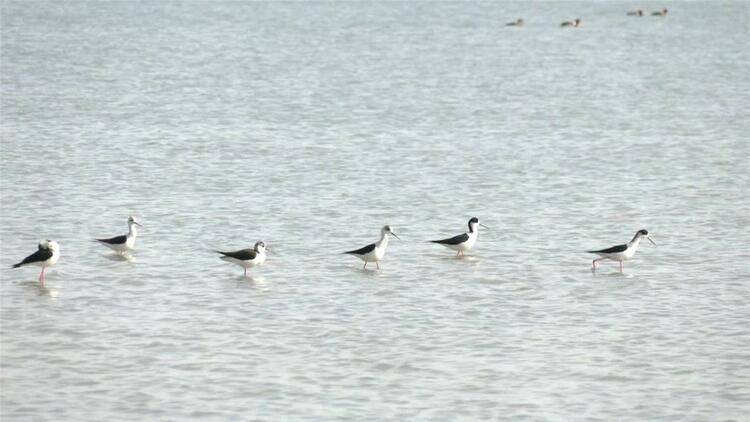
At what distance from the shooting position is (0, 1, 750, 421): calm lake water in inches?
719

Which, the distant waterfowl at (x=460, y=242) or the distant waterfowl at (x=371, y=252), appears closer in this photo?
the distant waterfowl at (x=371, y=252)

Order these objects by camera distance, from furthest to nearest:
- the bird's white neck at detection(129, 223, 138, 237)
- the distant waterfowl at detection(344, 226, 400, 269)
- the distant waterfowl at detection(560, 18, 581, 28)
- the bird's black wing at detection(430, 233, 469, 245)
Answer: the distant waterfowl at detection(560, 18, 581, 28) → the bird's black wing at detection(430, 233, 469, 245) → the bird's white neck at detection(129, 223, 138, 237) → the distant waterfowl at detection(344, 226, 400, 269)

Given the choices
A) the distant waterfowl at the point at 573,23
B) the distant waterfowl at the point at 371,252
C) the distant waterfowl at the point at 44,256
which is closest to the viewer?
the distant waterfowl at the point at 44,256

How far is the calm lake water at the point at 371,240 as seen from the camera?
719 inches

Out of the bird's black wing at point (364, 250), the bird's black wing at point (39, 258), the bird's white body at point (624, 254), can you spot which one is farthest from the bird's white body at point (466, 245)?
the bird's black wing at point (39, 258)

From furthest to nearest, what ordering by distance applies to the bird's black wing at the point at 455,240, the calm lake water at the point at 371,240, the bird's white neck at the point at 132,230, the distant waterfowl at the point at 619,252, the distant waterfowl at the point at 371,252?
the bird's black wing at the point at 455,240
the bird's white neck at the point at 132,230
the distant waterfowl at the point at 619,252
the distant waterfowl at the point at 371,252
the calm lake water at the point at 371,240

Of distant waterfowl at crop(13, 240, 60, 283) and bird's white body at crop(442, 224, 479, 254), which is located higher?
bird's white body at crop(442, 224, 479, 254)

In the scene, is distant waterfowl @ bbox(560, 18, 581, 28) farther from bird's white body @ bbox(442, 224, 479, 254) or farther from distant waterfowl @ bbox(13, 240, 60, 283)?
distant waterfowl @ bbox(13, 240, 60, 283)

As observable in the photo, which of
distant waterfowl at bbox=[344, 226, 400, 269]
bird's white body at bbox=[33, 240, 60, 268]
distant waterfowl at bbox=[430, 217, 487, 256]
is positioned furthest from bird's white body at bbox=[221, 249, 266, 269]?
distant waterfowl at bbox=[430, 217, 487, 256]

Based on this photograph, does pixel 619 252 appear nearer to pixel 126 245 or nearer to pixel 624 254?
pixel 624 254

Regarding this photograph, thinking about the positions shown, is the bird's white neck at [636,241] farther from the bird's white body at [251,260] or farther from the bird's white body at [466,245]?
the bird's white body at [251,260]

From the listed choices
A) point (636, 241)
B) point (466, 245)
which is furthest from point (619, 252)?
point (466, 245)

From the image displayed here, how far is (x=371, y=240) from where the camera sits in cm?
2892

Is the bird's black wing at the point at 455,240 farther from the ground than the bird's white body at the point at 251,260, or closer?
farther from the ground
